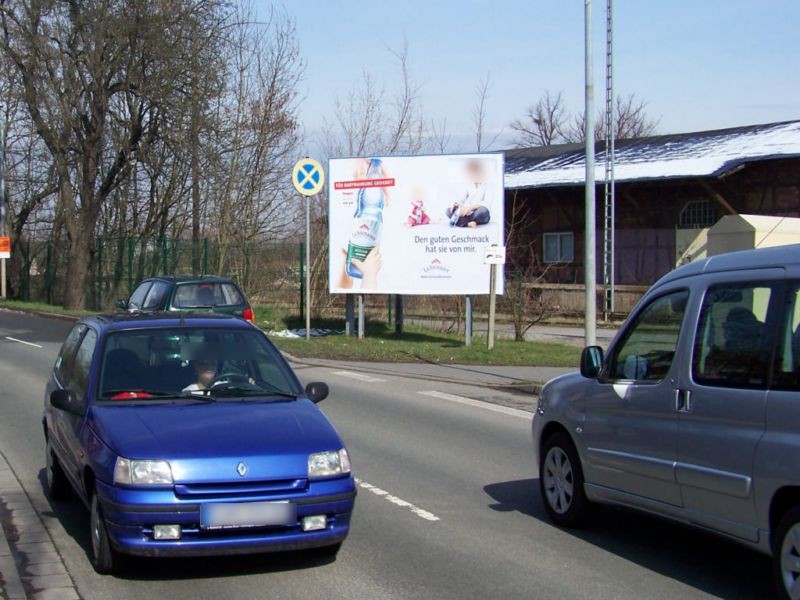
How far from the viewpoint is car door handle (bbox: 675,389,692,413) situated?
18.6ft

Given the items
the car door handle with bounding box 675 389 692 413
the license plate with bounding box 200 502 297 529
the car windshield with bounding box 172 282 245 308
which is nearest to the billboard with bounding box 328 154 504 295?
the car windshield with bounding box 172 282 245 308

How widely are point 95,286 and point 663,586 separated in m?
34.2

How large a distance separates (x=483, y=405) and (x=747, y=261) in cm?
815

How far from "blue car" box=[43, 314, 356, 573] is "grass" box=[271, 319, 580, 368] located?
38.6ft

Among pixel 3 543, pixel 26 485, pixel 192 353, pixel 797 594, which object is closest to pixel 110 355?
pixel 192 353

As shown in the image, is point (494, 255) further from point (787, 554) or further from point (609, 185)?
point (787, 554)

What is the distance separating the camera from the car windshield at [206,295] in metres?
17.5

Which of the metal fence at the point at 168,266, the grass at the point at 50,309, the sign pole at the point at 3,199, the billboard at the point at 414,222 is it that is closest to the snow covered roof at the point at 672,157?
the metal fence at the point at 168,266

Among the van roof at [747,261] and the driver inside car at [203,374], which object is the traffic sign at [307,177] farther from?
the van roof at [747,261]

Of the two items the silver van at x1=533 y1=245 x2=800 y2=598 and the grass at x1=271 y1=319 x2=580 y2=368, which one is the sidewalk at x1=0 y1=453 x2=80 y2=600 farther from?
the grass at x1=271 y1=319 x2=580 y2=368

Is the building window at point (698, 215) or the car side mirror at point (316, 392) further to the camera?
the building window at point (698, 215)

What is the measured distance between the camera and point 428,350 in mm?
20219

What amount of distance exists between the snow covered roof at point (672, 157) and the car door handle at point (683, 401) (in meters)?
25.9

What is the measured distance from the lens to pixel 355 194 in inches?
861
